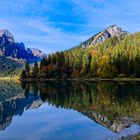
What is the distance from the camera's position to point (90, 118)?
4744 cm

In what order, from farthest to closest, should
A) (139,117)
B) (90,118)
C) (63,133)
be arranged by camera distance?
1. (90,118)
2. (139,117)
3. (63,133)

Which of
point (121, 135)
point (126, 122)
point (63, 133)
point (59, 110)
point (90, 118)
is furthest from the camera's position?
point (59, 110)

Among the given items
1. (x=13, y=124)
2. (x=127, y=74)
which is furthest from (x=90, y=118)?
(x=127, y=74)

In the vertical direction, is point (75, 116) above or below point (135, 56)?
below

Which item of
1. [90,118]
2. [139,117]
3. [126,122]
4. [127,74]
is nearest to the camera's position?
[126,122]

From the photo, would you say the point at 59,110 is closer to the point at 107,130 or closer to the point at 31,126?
the point at 31,126

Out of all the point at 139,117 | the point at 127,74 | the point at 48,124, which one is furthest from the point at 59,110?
the point at 127,74

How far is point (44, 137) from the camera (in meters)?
34.2

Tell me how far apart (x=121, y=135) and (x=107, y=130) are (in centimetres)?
477

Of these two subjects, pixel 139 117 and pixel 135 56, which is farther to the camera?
pixel 135 56

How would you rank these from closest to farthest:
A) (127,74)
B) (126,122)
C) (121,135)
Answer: (121,135) → (126,122) → (127,74)

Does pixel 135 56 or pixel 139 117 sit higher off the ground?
pixel 135 56

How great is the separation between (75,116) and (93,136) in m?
15.9

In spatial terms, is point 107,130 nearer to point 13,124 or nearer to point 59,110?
point 13,124
